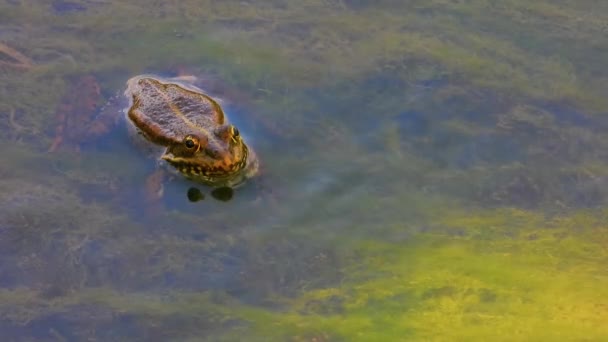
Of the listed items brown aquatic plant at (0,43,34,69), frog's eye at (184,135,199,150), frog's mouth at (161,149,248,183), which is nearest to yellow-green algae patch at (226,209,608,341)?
frog's mouth at (161,149,248,183)

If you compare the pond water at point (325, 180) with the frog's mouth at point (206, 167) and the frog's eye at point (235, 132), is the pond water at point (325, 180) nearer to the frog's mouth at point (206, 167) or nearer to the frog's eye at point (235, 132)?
the frog's mouth at point (206, 167)

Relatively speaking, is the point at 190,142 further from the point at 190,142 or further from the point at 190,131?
the point at 190,131

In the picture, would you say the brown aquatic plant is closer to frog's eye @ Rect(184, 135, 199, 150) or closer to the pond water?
the pond water

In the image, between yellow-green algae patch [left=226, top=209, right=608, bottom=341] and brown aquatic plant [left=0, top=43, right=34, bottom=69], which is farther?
brown aquatic plant [left=0, top=43, right=34, bottom=69]

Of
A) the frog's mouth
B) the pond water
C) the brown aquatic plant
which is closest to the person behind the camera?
the pond water

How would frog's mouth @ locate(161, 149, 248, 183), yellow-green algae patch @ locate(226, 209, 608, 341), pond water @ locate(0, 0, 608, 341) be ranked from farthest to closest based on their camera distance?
frog's mouth @ locate(161, 149, 248, 183)
pond water @ locate(0, 0, 608, 341)
yellow-green algae patch @ locate(226, 209, 608, 341)

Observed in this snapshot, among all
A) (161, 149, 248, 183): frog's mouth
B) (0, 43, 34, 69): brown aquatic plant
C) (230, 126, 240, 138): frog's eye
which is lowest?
(161, 149, 248, 183): frog's mouth

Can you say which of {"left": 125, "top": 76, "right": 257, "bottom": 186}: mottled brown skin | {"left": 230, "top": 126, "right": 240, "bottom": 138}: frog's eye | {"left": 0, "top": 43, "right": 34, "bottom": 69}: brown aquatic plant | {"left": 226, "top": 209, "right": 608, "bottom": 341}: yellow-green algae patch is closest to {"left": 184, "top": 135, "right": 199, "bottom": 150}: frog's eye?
{"left": 125, "top": 76, "right": 257, "bottom": 186}: mottled brown skin

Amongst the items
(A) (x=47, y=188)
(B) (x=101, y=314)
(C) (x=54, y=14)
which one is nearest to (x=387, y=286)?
(B) (x=101, y=314)

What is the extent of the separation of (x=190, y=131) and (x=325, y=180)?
992mm

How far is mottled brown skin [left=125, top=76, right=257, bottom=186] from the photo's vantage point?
16.6 ft

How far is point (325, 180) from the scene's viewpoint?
504 centimetres

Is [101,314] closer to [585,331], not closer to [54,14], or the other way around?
[585,331]

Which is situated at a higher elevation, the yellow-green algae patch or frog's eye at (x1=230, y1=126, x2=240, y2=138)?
frog's eye at (x1=230, y1=126, x2=240, y2=138)
